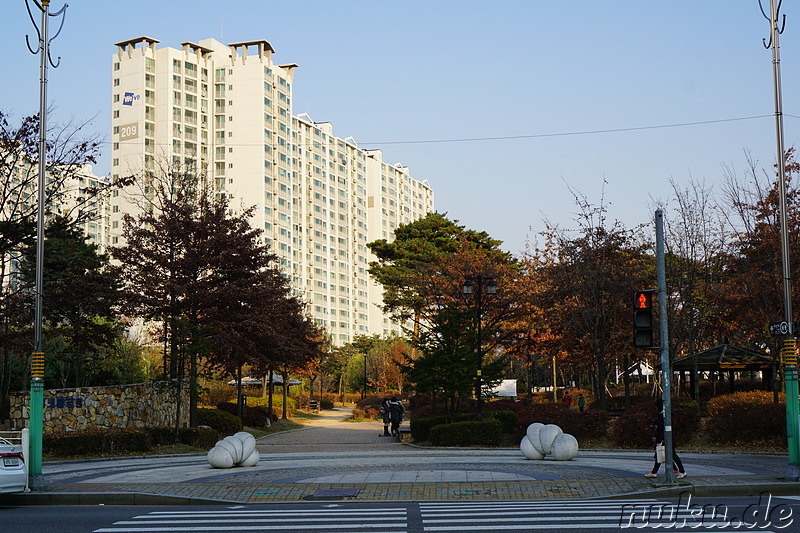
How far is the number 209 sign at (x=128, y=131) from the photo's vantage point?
127188 millimetres

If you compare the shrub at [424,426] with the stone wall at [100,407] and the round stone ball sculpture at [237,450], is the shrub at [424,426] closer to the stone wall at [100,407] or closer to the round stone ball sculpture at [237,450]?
the stone wall at [100,407]

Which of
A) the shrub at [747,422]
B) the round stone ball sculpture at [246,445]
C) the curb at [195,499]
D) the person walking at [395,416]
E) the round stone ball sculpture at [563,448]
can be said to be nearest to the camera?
the curb at [195,499]

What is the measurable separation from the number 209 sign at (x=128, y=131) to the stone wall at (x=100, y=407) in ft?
321

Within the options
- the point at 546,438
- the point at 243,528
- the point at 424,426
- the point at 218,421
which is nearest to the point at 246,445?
the point at 546,438

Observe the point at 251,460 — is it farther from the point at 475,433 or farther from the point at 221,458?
the point at 475,433

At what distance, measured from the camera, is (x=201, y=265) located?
34.0m

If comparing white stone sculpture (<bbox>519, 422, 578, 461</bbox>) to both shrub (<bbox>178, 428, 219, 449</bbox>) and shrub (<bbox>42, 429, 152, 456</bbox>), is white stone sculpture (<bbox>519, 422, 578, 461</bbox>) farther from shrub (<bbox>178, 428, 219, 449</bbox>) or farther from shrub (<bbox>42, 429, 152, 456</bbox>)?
shrub (<bbox>178, 428, 219, 449</bbox>)

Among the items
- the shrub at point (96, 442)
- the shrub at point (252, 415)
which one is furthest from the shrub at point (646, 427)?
the shrub at point (252, 415)

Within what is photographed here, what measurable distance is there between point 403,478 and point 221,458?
572cm

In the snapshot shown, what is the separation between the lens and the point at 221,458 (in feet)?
72.6

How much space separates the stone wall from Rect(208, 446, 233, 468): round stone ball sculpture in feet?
36.9

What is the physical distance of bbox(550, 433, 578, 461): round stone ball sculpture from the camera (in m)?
23.0

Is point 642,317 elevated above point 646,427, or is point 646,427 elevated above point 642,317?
point 642,317

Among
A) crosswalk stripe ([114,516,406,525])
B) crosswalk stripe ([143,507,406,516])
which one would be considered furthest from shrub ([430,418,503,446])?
crosswalk stripe ([114,516,406,525])
